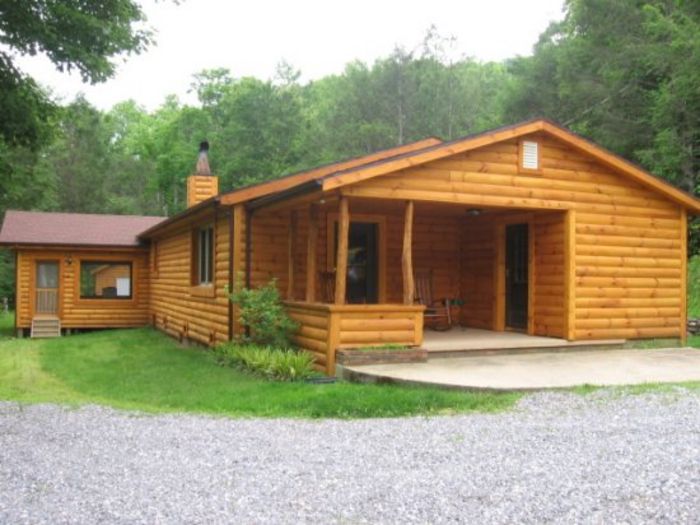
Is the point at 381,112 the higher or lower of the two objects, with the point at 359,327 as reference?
higher

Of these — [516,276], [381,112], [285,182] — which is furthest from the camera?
[381,112]

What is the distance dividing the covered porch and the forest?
15.2 feet

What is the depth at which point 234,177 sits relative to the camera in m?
38.6

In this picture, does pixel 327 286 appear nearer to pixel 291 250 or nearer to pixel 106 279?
pixel 291 250

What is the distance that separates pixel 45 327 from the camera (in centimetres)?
1838

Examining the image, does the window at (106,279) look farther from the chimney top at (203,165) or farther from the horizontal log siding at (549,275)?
the horizontal log siding at (549,275)

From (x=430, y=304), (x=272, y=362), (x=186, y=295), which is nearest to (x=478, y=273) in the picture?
(x=430, y=304)

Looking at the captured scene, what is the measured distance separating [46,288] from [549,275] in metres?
14.1

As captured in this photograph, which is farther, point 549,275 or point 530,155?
point 549,275

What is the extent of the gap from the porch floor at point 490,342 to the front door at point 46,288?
39.3 feet

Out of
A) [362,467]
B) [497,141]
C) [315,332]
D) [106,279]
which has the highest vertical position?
[497,141]

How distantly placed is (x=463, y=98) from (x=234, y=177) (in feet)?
44.3

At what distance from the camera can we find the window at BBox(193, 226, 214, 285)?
516 inches

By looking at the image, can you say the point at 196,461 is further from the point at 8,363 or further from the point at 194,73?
the point at 194,73
